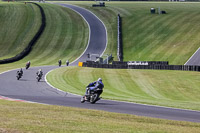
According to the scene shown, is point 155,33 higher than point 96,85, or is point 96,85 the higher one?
point 155,33

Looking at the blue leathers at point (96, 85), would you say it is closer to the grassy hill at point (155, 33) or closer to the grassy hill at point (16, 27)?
the grassy hill at point (155, 33)

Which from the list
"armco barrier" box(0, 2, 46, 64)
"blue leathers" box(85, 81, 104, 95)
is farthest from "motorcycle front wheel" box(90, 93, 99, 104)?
"armco barrier" box(0, 2, 46, 64)

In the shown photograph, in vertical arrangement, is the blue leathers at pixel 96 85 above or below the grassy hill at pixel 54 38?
→ below

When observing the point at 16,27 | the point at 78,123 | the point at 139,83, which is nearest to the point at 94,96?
the point at 78,123

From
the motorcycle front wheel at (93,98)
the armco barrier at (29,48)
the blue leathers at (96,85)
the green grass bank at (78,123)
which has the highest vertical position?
the armco barrier at (29,48)

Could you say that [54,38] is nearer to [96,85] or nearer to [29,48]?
[29,48]

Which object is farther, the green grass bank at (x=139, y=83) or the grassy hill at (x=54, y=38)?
the grassy hill at (x=54, y=38)

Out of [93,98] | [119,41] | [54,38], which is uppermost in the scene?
[54,38]

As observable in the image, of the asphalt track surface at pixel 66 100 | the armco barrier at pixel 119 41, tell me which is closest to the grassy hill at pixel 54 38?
the armco barrier at pixel 119 41

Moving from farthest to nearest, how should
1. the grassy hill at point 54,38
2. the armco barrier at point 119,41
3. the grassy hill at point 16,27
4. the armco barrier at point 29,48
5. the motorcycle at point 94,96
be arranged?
the grassy hill at point 16,27 → the grassy hill at point 54,38 → the armco barrier at point 119,41 → the armco barrier at point 29,48 → the motorcycle at point 94,96

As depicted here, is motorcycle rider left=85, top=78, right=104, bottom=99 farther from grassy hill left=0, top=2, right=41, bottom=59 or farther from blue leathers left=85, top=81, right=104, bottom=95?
grassy hill left=0, top=2, right=41, bottom=59

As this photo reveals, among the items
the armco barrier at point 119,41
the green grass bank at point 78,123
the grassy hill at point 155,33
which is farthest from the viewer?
the armco barrier at point 119,41

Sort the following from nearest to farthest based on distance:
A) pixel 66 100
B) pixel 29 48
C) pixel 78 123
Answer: pixel 78 123 < pixel 66 100 < pixel 29 48

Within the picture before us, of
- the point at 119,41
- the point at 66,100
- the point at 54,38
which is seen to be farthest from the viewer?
the point at 54,38
